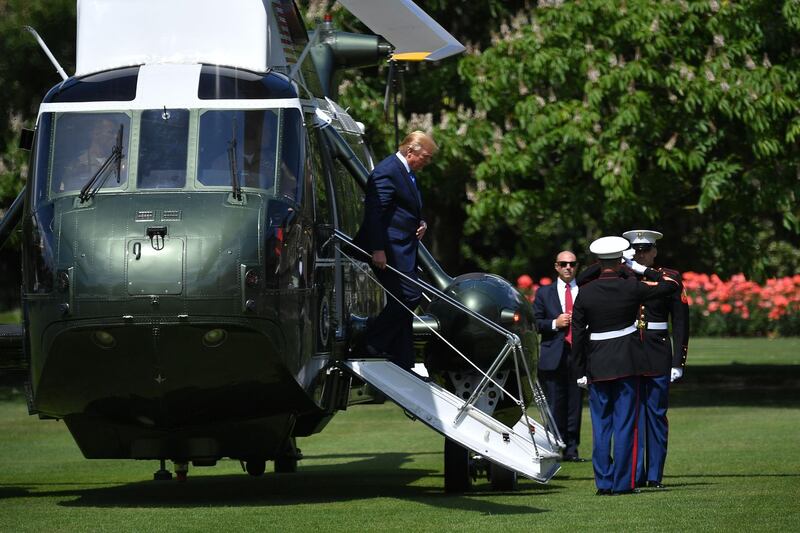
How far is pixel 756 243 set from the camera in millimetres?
24672

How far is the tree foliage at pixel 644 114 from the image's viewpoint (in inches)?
905

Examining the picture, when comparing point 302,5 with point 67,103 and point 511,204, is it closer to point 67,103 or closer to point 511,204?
point 511,204

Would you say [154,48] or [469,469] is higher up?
[154,48]

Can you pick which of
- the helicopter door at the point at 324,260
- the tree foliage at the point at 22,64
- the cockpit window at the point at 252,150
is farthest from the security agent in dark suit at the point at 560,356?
the tree foliage at the point at 22,64

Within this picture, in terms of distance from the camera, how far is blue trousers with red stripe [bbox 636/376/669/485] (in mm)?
14055

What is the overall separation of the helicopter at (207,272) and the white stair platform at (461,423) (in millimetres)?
17

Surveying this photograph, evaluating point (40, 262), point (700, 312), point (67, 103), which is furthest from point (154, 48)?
→ point (700, 312)

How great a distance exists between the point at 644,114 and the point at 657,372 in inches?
390

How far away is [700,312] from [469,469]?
36283 millimetres

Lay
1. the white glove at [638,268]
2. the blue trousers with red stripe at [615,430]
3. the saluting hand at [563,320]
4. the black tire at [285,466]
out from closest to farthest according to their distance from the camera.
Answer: the blue trousers with red stripe at [615,430], the white glove at [638,268], the black tire at [285,466], the saluting hand at [563,320]

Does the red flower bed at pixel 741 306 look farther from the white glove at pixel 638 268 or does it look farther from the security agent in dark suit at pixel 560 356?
the white glove at pixel 638 268

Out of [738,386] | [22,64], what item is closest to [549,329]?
[22,64]

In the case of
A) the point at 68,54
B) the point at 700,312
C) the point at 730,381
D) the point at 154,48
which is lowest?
the point at 700,312

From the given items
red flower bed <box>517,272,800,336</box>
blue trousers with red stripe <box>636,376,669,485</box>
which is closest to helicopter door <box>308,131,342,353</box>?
blue trousers with red stripe <box>636,376,669,485</box>
